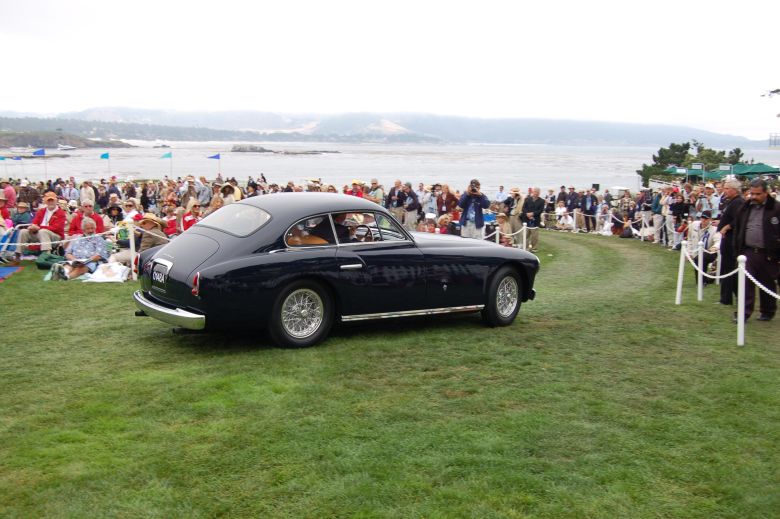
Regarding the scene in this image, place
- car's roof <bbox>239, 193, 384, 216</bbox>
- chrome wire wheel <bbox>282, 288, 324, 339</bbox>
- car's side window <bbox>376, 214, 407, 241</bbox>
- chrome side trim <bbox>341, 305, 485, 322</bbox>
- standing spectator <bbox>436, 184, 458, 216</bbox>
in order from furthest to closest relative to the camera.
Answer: standing spectator <bbox>436, 184, 458, 216</bbox>
car's side window <bbox>376, 214, 407, 241</bbox>
chrome side trim <bbox>341, 305, 485, 322</bbox>
car's roof <bbox>239, 193, 384, 216</bbox>
chrome wire wheel <bbox>282, 288, 324, 339</bbox>

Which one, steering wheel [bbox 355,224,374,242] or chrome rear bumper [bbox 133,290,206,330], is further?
steering wheel [bbox 355,224,374,242]

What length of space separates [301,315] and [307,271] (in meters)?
0.53

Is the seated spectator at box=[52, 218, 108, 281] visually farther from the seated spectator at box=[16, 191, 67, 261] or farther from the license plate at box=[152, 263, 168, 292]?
the license plate at box=[152, 263, 168, 292]

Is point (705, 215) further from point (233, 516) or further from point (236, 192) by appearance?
point (233, 516)

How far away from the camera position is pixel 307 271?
8.12 metres

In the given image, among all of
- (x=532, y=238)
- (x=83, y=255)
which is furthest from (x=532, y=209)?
(x=83, y=255)

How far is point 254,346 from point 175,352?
33.9 inches

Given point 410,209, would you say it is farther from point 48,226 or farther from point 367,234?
point 367,234

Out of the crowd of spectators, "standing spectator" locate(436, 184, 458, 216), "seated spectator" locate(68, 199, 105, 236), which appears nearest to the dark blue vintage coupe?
the crowd of spectators

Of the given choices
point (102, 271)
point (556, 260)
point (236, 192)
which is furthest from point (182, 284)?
point (556, 260)

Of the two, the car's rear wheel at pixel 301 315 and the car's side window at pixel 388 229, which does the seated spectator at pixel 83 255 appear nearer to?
the car's rear wheel at pixel 301 315

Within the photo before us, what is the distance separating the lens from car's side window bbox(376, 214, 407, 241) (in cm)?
905

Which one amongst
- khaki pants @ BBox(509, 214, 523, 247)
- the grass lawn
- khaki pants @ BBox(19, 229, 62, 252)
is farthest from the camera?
khaki pants @ BBox(509, 214, 523, 247)

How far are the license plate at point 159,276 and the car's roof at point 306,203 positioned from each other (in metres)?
1.29
